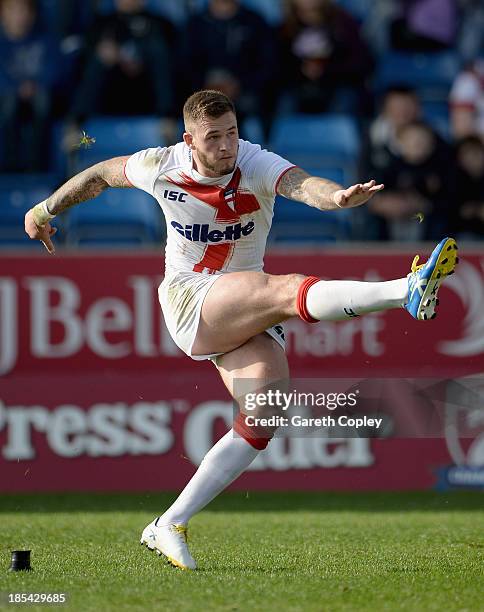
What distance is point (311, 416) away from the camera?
37.1 ft

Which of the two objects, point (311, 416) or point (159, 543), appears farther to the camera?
point (311, 416)

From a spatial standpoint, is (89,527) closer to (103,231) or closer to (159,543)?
(159,543)

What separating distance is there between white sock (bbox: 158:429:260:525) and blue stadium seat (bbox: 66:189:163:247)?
21.1 feet

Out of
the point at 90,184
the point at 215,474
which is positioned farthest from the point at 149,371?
the point at 215,474

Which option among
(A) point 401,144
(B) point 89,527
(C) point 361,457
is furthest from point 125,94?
(B) point 89,527

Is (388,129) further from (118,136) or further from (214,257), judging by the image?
(214,257)

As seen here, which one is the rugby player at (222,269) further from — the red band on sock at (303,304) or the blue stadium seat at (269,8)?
the blue stadium seat at (269,8)

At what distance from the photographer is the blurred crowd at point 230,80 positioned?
13102mm

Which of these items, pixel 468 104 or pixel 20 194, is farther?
pixel 468 104

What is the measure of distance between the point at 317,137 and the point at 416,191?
1.81 metres

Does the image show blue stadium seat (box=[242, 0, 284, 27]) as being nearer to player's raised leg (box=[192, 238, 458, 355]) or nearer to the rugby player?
the rugby player

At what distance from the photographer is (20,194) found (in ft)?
43.6

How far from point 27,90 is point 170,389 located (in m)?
4.32

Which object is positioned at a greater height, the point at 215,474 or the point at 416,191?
the point at 416,191
